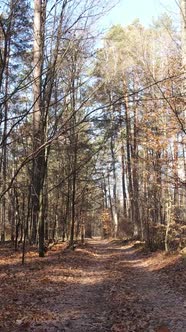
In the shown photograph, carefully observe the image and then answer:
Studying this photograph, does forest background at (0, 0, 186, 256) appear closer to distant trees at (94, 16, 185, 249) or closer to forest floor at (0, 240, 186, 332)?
distant trees at (94, 16, 185, 249)

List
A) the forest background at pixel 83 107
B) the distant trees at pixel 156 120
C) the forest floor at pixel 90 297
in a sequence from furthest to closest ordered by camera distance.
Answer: the distant trees at pixel 156 120 → the forest floor at pixel 90 297 → the forest background at pixel 83 107

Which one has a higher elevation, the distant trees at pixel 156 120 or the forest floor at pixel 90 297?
the distant trees at pixel 156 120

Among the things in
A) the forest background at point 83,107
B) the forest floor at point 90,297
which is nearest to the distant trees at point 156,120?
the forest background at point 83,107

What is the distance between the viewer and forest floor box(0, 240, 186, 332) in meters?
5.39

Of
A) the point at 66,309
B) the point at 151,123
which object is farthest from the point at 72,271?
the point at 151,123

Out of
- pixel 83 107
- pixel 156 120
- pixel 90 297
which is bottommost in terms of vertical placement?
pixel 90 297

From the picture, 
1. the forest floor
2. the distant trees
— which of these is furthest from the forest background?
the forest floor

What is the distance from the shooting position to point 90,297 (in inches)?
285

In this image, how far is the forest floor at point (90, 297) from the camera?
5.39 meters

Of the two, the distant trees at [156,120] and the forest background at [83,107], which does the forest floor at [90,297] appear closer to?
the forest background at [83,107]

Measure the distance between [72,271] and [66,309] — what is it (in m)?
4.07

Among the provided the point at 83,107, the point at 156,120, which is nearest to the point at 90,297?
the point at 83,107

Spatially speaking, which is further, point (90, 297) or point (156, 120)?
point (156, 120)

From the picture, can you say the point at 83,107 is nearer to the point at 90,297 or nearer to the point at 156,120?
the point at 90,297
